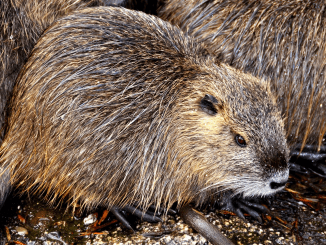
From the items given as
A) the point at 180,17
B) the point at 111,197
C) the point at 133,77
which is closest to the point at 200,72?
the point at 133,77

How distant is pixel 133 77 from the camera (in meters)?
2.12

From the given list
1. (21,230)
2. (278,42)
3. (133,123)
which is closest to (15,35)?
(133,123)

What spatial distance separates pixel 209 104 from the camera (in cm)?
209

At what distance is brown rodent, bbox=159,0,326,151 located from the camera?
243 cm

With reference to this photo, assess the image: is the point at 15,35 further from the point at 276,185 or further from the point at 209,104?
the point at 276,185

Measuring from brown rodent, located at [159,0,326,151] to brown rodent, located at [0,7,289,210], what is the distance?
0.27 metres

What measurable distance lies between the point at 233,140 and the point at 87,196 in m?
0.75

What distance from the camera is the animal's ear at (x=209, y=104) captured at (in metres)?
2.07

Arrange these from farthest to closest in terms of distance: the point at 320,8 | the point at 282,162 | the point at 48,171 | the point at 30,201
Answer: the point at 320,8 → the point at 30,201 → the point at 48,171 → the point at 282,162

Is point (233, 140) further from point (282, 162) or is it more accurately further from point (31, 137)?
point (31, 137)

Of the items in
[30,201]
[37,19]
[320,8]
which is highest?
[320,8]

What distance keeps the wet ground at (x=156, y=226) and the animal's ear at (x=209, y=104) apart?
0.52 m

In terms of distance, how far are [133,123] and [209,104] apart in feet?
1.20

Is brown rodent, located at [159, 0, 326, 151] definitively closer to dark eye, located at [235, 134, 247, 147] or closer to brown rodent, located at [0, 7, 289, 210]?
brown rodent, located at [0, 7, 289, 210]
